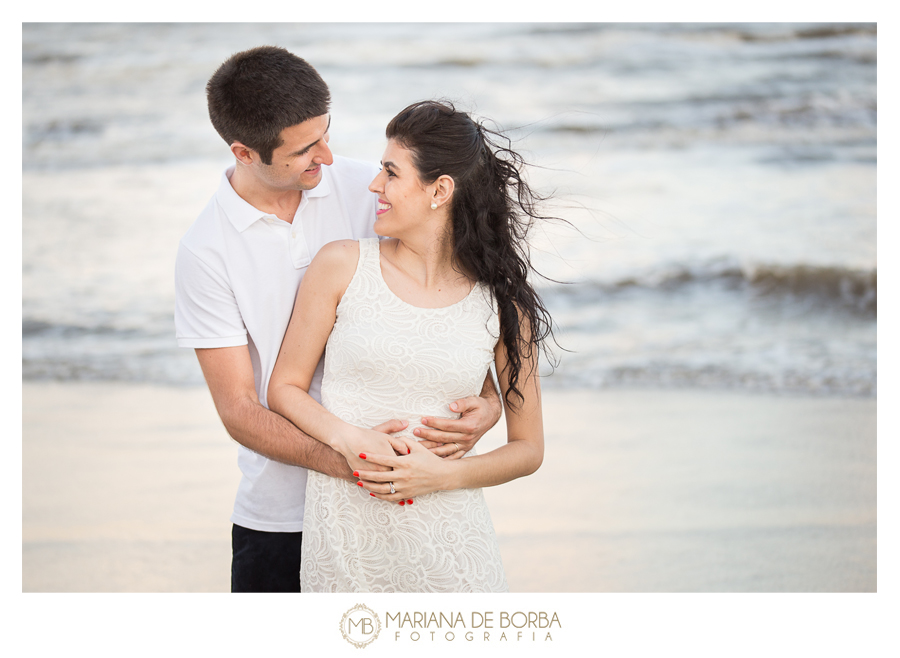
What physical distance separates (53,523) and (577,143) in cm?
624

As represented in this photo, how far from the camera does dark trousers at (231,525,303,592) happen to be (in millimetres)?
2426

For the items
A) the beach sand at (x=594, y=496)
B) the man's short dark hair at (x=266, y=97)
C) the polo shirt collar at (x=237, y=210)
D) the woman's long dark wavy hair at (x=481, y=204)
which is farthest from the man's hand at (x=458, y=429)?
the beach sand at (x=594, y=496)

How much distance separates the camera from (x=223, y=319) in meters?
2.22

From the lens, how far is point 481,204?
2.21 meters

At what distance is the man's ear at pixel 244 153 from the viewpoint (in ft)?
7.28

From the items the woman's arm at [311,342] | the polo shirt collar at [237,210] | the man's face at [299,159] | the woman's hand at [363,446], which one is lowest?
the woman's hand at [363,446]

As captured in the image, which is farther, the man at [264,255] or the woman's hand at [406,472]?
the man at [264,255]

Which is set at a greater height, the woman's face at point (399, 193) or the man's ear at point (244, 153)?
the man's ear at point (244, 153)

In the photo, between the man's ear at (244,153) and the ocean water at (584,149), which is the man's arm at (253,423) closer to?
the man's ear at (244,153)

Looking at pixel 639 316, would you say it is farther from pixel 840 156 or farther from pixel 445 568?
pixel 445 568
